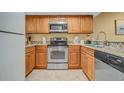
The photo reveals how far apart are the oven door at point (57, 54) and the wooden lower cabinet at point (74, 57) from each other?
0.13 m

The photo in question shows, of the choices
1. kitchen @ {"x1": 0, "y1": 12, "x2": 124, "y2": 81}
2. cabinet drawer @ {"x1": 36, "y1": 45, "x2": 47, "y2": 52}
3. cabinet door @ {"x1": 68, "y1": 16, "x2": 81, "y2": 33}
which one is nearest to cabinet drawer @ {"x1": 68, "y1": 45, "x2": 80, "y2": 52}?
kitchen @ {"x1": 0, "y1": 12, "x2": 124, "y2": 81}

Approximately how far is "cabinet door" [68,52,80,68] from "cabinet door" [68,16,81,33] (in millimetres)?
816

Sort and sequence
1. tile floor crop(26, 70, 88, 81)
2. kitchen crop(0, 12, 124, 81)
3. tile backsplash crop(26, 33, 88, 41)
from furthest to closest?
1. tile backsplash crop(26, 33, 88, 41)
2. kitchen crop(0, 12, 124, 81)
3. tile floor crop(26, 70, 88, 81)

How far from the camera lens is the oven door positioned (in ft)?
16.0

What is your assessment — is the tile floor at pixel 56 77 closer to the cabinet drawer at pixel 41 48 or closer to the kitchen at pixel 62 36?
the kitchen at pixel 62 36

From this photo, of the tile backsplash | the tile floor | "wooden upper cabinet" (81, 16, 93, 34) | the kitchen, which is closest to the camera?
the tile floor

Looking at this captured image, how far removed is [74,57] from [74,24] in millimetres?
1124

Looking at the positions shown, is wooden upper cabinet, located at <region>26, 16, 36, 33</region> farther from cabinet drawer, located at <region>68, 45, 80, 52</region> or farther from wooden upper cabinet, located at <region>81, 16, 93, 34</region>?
wooden upper cabinet, located at <region>81, 16, 93, 34</region>

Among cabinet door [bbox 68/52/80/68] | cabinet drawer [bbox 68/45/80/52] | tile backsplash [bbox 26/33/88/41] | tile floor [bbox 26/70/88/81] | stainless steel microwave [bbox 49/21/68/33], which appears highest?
stainless steel microwave [bbox 49/21/68/33]

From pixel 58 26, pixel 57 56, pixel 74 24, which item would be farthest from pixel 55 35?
pixel 57 56
